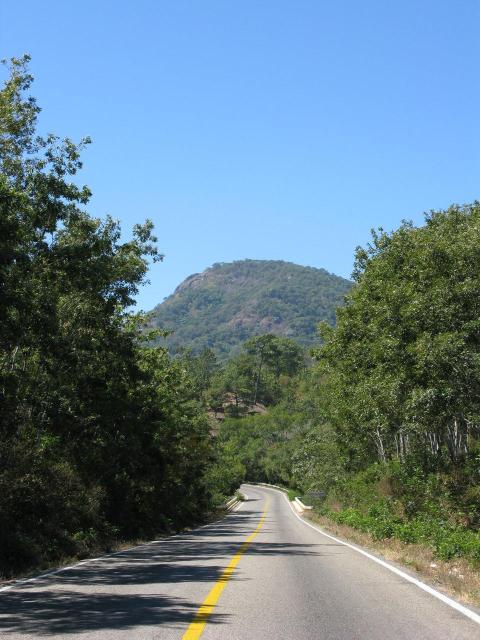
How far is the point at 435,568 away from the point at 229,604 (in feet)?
19.0

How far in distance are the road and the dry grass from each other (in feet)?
1.95

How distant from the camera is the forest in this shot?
16.3 metres

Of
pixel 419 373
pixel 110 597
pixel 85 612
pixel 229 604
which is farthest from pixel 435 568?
pixel 419 373

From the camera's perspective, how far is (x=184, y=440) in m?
40.2

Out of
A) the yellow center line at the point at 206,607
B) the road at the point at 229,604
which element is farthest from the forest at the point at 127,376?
the yellow center line at the point at 206,607

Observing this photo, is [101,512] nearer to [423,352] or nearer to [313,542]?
[313,542]

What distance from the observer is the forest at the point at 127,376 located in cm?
1628

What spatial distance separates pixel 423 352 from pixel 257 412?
153498 mm

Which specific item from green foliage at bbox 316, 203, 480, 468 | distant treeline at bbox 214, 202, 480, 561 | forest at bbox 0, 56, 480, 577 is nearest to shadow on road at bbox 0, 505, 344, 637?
forest at bbox 0, 56, 480, 577

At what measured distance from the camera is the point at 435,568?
12.9 meters

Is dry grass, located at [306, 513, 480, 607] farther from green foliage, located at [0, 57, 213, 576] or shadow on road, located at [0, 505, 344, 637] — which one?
green foliage, located at [0, 57, 213, 576]

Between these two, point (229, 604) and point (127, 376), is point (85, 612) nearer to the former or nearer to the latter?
point (229, 604)

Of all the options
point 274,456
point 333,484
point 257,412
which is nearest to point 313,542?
point 333,484

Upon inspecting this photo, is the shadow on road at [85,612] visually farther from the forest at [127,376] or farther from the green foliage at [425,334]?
the green foliage at [425,334]
